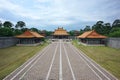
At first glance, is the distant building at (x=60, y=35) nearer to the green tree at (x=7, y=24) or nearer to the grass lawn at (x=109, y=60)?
the green tree at (x=7, y=24)

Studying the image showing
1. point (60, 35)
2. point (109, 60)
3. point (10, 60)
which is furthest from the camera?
point (60, 35)

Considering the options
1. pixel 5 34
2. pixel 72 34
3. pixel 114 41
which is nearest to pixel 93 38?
pixel 114 41

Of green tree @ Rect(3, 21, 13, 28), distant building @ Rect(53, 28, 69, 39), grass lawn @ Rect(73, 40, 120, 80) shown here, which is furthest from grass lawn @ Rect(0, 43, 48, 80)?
green tree @ Rect(3, 21, 13, 28)

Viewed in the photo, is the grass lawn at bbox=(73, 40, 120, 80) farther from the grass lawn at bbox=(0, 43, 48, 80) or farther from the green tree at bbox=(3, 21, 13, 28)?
the green tree at bbox=(3, 21, 13, 28)

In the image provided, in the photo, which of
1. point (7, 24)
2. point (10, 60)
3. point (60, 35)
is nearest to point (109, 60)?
point (10, 60)

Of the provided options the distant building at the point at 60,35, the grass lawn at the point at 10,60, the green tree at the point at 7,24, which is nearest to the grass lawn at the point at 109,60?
the grass lawn at the point at 10,60

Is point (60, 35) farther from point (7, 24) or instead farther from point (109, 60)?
point (109, 60)

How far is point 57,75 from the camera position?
15453 millimetres

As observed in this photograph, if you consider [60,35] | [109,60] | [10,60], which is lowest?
[109,60]

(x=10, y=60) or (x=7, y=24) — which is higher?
(x=7, y=24)

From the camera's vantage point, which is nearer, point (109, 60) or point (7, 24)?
point (109, 60)

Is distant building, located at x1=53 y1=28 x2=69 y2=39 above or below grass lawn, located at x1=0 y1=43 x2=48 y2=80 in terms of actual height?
above

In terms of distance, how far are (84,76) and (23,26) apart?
87.2 m

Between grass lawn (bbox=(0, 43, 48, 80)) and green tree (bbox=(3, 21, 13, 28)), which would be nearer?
grass lawn (bbox=(0, 43, 48, 80))
